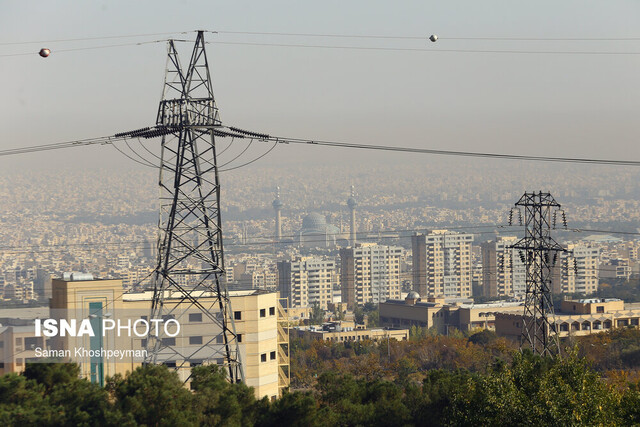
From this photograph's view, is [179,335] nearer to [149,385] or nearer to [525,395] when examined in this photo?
[149,385]

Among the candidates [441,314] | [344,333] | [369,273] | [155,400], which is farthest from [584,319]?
[369,273]

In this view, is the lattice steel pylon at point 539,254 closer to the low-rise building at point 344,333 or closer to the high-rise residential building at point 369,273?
the low-rise building at point 344,333

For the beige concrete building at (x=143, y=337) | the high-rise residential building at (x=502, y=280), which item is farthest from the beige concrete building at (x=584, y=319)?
the high-rise residential building at (x=502, y=280)

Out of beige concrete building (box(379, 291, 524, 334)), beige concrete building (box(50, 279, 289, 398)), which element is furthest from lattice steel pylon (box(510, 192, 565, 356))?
beige concrete building (box(379, 291, 524, 334))

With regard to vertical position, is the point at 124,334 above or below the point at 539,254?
below

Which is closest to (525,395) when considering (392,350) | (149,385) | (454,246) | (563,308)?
(149,385)

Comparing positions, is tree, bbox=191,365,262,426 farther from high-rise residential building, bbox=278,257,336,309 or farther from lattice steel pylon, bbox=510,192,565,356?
high-rise residential building, bbox=278,257,336,309

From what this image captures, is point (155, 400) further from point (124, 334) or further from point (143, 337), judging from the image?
point (143, 337)
